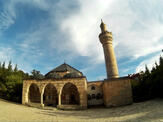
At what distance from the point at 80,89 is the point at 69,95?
4.73 m

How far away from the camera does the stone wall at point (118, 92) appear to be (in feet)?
43.4

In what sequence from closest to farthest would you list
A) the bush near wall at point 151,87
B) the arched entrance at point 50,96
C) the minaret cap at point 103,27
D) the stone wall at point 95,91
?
the bush near wall at point 151,87
the arched entrance at point 50,96
the stone wall at point 95,91
the minaret cap at point 103,27

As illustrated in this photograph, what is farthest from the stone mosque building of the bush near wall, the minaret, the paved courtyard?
the paved courtyard

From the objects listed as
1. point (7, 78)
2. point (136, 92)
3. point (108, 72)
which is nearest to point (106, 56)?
point (108, 72)

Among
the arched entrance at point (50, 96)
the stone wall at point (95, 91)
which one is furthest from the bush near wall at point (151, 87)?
the arched entrance at point (50, 96)

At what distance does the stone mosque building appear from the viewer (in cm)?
1376

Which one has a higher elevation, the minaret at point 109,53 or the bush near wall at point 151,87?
the minaret at point 109,53

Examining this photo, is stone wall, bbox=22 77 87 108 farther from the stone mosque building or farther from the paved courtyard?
the paved courtyard

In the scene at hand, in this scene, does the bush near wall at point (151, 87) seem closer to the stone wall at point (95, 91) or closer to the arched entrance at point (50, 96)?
the stone wall at point (95, 91)

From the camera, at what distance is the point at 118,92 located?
44.6ft

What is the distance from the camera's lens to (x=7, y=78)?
728 inches

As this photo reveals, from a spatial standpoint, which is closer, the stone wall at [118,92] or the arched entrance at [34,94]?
the stone wall at [118,92]

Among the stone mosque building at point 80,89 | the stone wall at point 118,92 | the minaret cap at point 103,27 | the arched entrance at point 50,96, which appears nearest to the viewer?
the stone wall at point 118,92

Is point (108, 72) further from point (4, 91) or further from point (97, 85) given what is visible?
point (4, 91)
